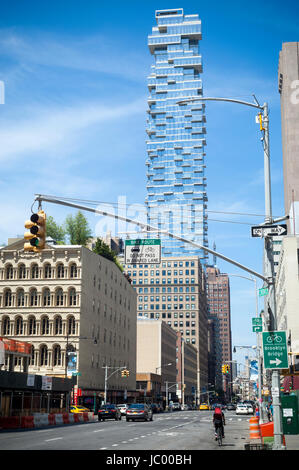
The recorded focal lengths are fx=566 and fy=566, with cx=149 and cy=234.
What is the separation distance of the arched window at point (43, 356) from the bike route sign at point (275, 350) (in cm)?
Answer: 6827

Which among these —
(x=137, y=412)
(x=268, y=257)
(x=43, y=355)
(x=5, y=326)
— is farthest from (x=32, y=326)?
(x=268, y=257)

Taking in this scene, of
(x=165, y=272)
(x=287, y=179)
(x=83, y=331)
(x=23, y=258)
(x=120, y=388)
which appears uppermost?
(x=287, y=179)

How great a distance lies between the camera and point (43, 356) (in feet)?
272

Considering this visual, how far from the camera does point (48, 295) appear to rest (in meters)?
85.6

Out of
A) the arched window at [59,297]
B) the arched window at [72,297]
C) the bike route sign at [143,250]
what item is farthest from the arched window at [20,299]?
the bike route sign at [143,250]

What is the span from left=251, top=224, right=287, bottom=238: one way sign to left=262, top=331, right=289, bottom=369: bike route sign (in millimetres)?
3435

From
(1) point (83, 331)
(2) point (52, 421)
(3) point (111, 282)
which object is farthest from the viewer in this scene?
(3) point (111, 282)

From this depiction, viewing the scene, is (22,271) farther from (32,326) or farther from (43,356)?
(43,356)

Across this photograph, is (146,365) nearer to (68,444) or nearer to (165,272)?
(165,272)

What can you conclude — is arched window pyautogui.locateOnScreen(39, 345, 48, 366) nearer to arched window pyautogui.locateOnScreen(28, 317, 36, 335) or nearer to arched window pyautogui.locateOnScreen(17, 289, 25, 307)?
arched window pyautogui.locateOnScreen(28, 317, 36, 335)

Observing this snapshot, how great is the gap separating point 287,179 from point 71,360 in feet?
295

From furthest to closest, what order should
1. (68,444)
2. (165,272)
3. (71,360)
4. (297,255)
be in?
(165,272) → (71,360) → (297,255) → (68,444)
